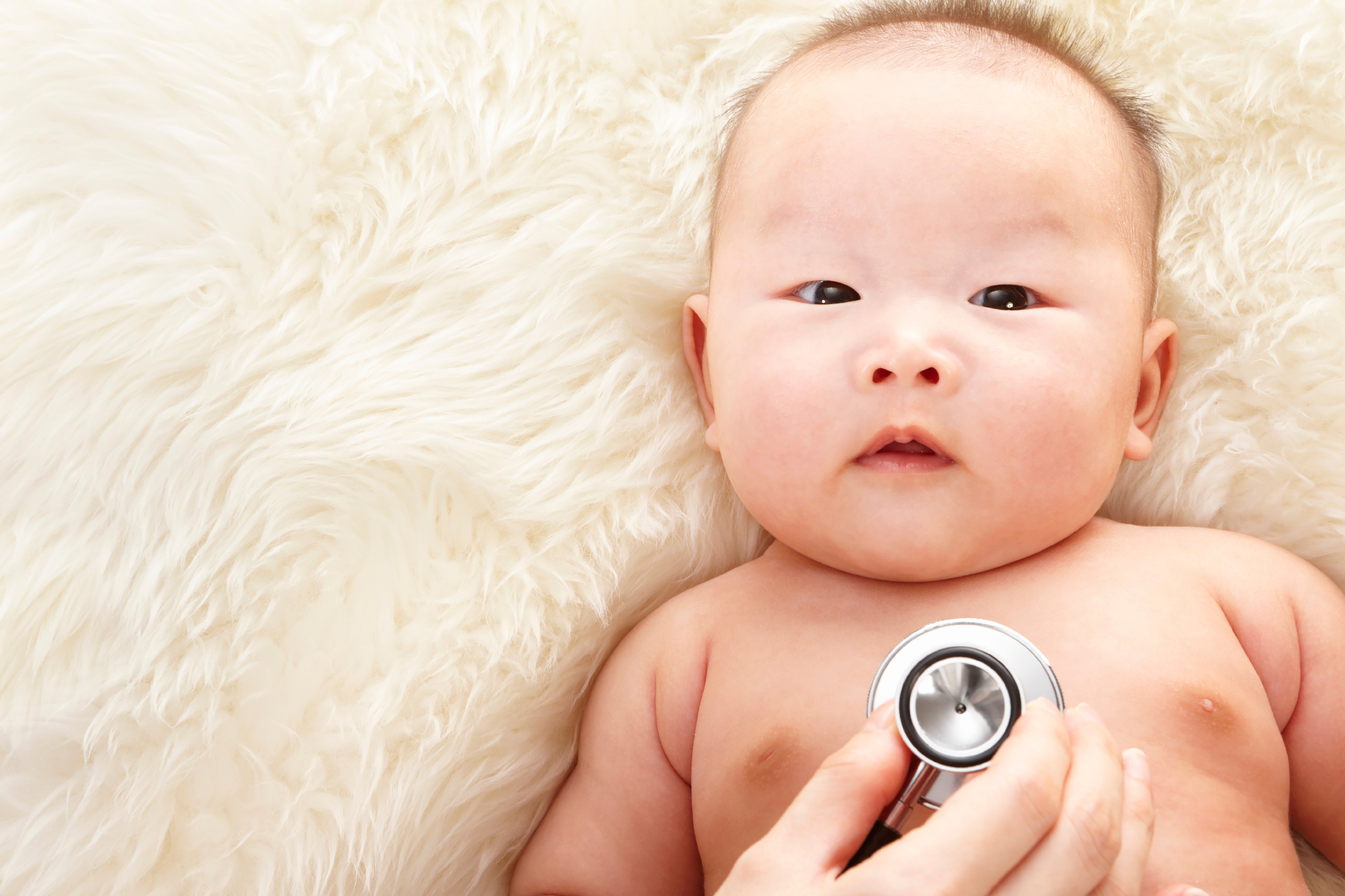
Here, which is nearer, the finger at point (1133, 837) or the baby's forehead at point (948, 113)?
the finger at point (1133, 837)

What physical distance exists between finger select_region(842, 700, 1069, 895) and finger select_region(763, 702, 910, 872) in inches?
1.6

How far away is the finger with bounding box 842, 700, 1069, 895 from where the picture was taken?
27.8 inches

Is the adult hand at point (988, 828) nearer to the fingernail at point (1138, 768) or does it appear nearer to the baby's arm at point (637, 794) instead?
the fingernail at point (1138, 768)

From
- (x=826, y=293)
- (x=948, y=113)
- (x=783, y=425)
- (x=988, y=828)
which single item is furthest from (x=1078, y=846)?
(x=948, y=113)

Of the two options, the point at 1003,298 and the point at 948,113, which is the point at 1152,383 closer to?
the point at 1003,298

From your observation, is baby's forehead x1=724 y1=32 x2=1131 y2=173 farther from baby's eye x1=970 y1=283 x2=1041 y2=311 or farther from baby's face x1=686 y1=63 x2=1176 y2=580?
baby's eye x1=970 y1=283 x2=1041 y2=311

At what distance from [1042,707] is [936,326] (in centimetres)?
40

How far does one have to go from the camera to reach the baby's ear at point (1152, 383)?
1.18 m

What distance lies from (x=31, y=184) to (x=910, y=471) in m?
0.96

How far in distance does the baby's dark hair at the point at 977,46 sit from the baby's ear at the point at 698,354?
4.1 inches

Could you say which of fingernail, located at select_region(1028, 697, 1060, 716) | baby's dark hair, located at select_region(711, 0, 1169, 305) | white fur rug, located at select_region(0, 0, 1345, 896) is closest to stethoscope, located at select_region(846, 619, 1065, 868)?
fingernail, located at select_region(1028, 697, 1060, 716)

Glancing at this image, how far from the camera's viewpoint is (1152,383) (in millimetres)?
1228

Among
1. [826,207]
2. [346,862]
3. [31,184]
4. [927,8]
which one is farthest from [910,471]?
[31,184]

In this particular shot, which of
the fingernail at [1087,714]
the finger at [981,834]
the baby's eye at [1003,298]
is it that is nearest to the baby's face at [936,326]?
the baby's eye at [1003,298]
